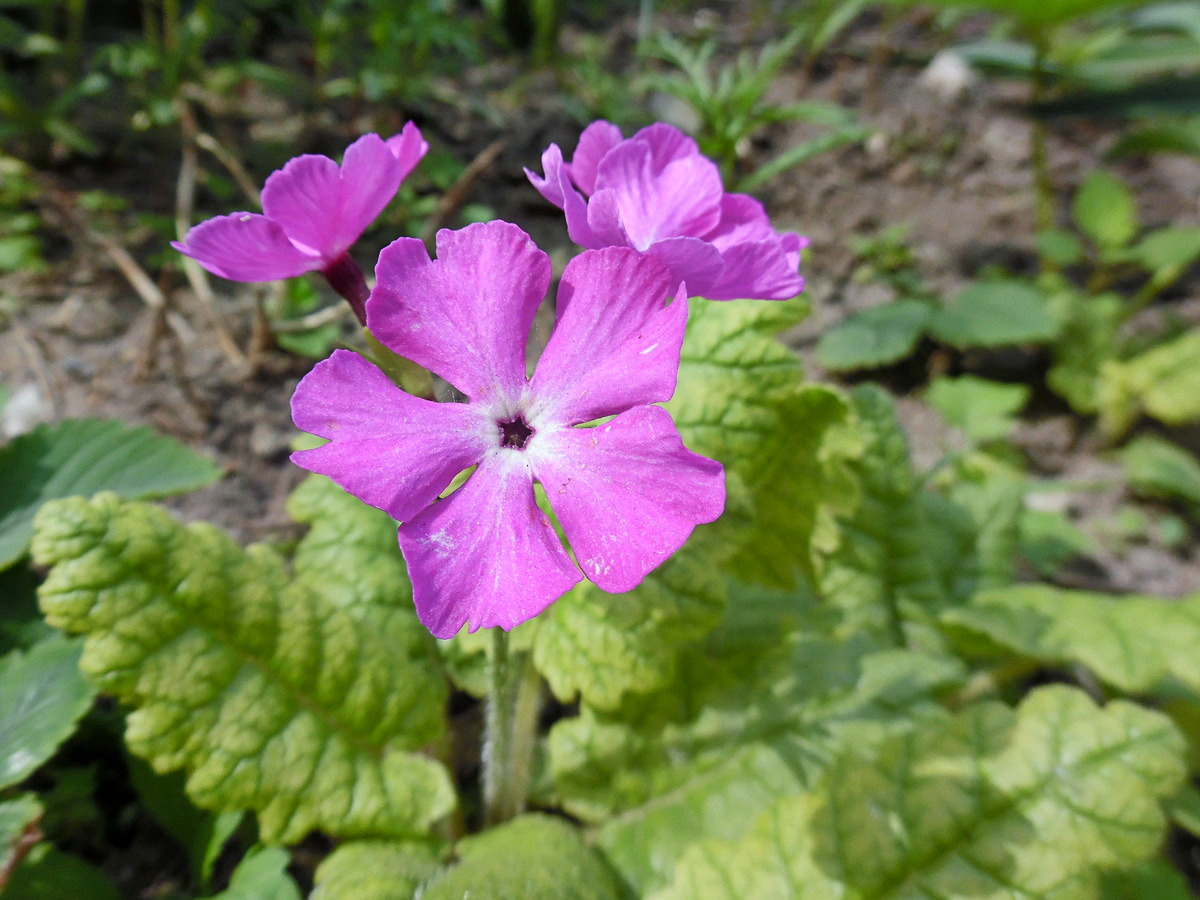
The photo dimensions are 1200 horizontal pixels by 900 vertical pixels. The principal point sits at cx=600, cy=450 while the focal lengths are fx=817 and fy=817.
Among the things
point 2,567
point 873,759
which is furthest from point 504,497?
point 2,567

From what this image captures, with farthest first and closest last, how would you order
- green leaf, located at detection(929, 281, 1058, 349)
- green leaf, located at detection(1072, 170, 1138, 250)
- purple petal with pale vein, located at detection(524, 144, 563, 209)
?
green leaf, located at detection(1072, 170, 1138, 250), green leaf, located at detection(929, 281, 1058, 349), purple petal with pale vein, located at detection(524, 144, 563, 209)

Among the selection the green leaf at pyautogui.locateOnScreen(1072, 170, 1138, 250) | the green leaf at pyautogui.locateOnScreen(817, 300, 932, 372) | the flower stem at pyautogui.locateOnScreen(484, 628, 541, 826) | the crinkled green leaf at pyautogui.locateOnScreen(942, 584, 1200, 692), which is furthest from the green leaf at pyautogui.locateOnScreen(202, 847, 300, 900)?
the green leaf at pyautogui.locateOnScreen(1072, 170, 1138, 250)

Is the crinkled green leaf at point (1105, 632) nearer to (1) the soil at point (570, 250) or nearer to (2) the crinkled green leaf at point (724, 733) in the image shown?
(2) the crinkled green leaf at point (724, 733)

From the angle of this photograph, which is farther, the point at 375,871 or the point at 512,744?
the point at 512,744

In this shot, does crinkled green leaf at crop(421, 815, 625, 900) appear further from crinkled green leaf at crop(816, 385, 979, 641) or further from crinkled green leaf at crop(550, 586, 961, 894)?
crinkled green leaf at crop(816, 385, 979, 641)

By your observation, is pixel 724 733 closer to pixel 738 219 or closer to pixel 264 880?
pixel 264 880

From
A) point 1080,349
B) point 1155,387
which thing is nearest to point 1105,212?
point 1080,349
